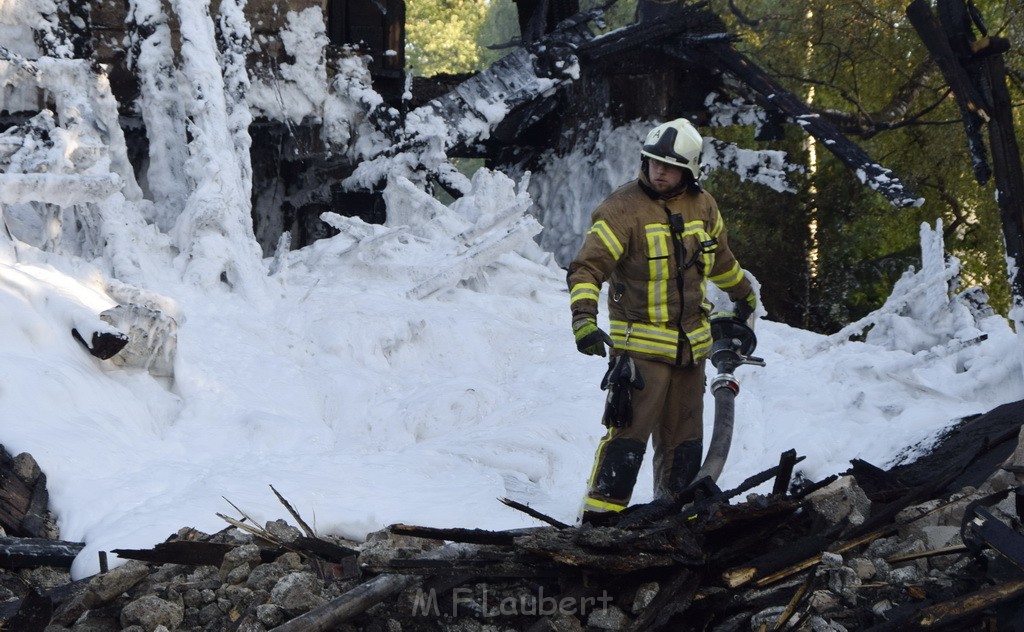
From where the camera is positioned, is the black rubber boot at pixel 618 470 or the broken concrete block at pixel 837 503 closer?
the broken concrete block at pixel 837 503

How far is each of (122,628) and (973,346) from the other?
5234 millimetres

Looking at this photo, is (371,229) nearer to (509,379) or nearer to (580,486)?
(509,379)

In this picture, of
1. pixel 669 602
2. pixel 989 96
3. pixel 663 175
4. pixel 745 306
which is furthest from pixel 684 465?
pixel 989 96

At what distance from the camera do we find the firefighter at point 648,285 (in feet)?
14.3

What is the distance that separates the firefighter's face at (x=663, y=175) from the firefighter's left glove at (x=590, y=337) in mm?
625

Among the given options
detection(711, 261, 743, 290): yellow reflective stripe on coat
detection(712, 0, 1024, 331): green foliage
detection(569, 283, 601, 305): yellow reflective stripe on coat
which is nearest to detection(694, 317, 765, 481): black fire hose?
detection(711, 261, 743, 290): yellow reflective stripe on coat

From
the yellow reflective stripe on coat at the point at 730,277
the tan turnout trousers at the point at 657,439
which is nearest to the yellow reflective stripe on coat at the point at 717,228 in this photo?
the yellow reflective stripe on coat at the point at 730,277

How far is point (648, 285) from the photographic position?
4.43 m

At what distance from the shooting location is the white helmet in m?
4.35

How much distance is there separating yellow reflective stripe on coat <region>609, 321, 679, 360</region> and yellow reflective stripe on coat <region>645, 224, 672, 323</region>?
39 mm

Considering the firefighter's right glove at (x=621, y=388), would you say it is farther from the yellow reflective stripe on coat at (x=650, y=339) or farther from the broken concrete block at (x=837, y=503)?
the broken concrete block at (x=837, y=503)

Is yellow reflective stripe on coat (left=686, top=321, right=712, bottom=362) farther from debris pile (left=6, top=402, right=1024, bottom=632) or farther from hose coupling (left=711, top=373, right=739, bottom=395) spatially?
debris pile (left=6, top=402, right=1024, bottom=632)

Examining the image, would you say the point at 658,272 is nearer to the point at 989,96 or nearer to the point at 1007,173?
the point at 1007,173

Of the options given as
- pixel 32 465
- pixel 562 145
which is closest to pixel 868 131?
pixel 562 145
